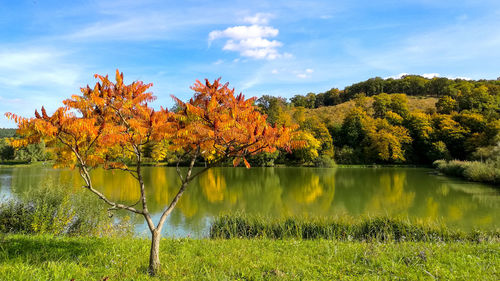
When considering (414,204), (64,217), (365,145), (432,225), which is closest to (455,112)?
(365,145)

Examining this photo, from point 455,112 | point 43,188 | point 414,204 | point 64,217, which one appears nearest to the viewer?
point 64,217

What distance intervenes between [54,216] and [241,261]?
5517mm

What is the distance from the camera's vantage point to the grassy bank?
3850 millimetres

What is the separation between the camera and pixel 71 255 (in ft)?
15.5

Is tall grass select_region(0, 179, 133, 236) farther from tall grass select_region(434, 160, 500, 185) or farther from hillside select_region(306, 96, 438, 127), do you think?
hillside select_region(306, 96, 438, 127)

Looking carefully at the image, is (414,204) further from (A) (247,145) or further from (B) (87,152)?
(B) (87,152)

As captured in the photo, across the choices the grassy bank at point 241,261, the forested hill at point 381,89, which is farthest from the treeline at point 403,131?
the grassy bank at point 241,261

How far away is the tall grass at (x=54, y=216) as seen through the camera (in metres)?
6.87

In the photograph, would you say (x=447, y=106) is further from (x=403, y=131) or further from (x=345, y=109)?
(x=345, y=109)

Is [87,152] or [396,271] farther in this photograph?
[87,152]

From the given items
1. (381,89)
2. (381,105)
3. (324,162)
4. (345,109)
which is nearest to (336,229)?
(324,162)

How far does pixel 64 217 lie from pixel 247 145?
570cm

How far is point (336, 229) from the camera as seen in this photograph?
7.44 metres

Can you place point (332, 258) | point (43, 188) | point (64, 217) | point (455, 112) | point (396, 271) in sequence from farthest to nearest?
point (455, 112)
point (43, 188)
point (64, 217)
point (332, 258)
point (396, 271)
